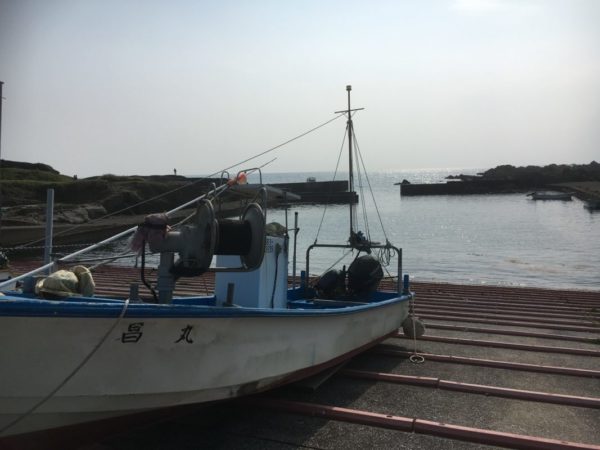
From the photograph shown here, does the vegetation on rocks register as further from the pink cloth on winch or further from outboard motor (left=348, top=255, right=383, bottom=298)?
the pink cloth on winch

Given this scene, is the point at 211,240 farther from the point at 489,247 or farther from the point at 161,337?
the point at 489,247

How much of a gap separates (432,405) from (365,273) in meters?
2.84


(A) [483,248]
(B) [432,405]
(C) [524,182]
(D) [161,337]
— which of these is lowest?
(A) [483,248]

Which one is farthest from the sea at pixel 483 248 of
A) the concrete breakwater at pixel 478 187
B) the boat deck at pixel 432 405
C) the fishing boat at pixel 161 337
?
the concrete breakwater at pixel 478 187

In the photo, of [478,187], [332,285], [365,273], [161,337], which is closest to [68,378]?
[161,337]

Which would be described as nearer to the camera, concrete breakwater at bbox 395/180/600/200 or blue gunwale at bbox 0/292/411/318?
blue gunwale at bbox 0/292/411/318

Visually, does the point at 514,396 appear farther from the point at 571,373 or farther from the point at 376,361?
the point at 376,361

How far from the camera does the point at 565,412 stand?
5500 millimetres

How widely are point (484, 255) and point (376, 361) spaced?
26.9 metres

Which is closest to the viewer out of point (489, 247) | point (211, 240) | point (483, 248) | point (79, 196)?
point (211, 240)

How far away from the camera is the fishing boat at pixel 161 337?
3.74m

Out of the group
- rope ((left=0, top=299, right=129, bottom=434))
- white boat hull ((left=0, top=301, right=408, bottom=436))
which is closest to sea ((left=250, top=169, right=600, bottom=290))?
white boat hull ((left=0, top=301, right=408, bottom=436))

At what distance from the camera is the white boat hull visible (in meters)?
3.72

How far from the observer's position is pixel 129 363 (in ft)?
13.3
